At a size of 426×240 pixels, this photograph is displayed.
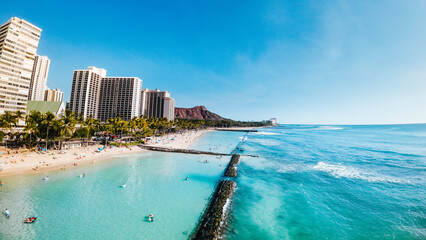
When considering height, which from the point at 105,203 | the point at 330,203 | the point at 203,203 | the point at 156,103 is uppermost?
the point at 156,103

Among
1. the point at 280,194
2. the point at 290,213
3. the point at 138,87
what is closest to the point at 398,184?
the point at 280,194

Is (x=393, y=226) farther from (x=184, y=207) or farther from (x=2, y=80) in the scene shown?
(x=2, y=80)

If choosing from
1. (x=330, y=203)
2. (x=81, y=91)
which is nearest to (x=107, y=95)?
(x=81, y=91)

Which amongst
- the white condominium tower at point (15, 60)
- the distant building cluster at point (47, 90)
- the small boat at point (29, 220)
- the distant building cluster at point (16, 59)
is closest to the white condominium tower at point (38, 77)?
the distant building cluster at point (47, 90)

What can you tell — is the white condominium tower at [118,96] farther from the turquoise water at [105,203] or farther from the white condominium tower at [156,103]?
the turquoise water at [105,203]

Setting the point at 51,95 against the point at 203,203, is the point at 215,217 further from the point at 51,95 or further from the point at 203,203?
the point at 51,95

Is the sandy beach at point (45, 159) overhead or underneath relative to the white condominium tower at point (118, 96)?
underneath

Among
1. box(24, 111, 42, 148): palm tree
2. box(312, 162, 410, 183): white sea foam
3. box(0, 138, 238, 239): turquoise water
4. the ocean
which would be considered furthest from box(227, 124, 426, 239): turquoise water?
box(24, 111, 42, 148): palm tree
